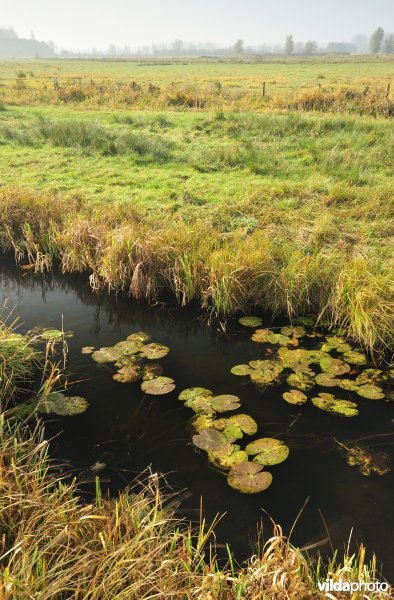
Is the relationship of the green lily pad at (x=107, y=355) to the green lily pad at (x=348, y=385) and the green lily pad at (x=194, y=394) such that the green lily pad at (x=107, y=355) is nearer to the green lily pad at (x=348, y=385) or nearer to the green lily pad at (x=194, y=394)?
the green lily pad at (x=194, y=394)

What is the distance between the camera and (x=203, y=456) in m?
3.90

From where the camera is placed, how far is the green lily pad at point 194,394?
463cm

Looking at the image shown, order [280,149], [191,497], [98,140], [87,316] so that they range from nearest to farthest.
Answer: [191,497]
[87,316]
[280,149]
[98,140]

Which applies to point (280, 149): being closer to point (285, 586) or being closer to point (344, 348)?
point (344, 348)

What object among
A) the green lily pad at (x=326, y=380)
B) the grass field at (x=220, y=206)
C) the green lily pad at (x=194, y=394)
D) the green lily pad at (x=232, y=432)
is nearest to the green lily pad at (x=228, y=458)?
the green lily pad at (x=232, y=432)

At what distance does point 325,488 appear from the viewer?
11.8 feet

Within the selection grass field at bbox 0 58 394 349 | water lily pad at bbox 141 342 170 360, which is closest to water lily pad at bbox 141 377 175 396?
water lily pad at bbox 141 342 170 360

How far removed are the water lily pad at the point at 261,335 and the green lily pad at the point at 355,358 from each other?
1.07 metres

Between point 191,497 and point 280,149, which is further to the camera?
point 280,149

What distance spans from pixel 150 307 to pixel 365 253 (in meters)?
3.67

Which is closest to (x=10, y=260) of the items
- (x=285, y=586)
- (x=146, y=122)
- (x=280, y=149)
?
(x=285, y=586)

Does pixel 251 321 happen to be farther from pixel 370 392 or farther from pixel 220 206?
pixel 220 206

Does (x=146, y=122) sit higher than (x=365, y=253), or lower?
higher

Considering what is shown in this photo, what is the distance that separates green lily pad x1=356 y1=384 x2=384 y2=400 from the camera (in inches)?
183
